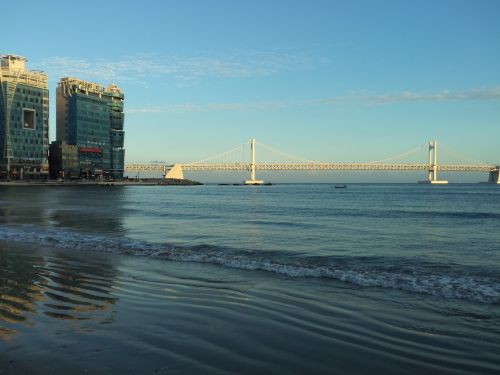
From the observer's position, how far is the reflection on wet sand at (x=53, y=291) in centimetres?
632

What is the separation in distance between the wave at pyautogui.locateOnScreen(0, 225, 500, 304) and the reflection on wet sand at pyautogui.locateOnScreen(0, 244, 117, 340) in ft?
8.06

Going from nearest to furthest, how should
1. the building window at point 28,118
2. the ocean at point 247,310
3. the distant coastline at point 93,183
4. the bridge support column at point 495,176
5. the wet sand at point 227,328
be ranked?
the wet sand at point 227,328, the ocean at point 247,310, the distant coastline at point 93,183, the building window at point 28,118, the bridge support column at point 495,176

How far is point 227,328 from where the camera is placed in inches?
236

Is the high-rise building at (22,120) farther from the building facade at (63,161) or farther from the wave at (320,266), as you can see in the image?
the wave at (320,266)

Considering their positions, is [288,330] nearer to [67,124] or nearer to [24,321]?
[24,321]

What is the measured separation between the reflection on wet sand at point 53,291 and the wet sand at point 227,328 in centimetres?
3

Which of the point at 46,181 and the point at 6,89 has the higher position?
the point at 6,89

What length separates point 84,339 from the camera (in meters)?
5.40

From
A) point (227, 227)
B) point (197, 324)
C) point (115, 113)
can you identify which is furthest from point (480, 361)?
point (115, 113)

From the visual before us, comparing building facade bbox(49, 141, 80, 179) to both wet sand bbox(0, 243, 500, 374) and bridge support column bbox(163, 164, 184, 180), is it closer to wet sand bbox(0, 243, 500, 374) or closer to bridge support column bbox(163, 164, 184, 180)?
bridge support column bbox(163, 164, 184, 180)

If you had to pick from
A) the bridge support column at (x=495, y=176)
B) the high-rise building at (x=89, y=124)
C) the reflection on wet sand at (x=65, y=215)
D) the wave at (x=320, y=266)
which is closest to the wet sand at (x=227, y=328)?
the wave at (x=320, y=266)

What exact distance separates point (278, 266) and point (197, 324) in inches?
211

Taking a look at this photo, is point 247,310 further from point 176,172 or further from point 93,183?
point 176,172

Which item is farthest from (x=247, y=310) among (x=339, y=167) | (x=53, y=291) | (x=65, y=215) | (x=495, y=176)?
(x=495, y=176)
